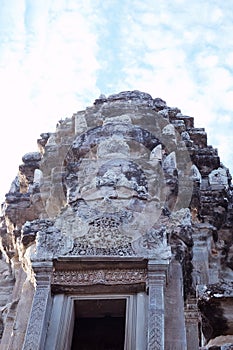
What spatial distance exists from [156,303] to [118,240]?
63.2 inches

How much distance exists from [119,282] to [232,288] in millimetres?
2862

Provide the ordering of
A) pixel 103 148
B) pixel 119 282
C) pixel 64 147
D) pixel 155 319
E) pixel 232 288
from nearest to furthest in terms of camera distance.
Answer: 1. pixel 232 288
2. pixel 155 319
3. pixel 119 282
4. pixel 103 148
5. pixel 64 147

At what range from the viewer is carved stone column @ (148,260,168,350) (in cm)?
920

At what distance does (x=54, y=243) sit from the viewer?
10852 millimetres

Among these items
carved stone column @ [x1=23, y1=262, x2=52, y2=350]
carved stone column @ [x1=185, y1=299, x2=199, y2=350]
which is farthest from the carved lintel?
carved stone column @ [x1=185, y1=299, x2=199, y2=350]

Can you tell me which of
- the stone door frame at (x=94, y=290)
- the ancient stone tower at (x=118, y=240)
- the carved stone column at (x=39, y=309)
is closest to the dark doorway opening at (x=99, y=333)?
the ancient stone tower at (x=118, y=240)

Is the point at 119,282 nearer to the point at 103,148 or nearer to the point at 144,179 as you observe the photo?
the point at 144,179

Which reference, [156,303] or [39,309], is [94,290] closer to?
[39,309]

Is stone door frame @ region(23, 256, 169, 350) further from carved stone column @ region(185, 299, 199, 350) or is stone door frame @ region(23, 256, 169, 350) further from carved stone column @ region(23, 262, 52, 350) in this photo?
carved stone column @ region(185, 299, 199, 350)

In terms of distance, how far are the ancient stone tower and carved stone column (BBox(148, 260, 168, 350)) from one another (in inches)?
0.7

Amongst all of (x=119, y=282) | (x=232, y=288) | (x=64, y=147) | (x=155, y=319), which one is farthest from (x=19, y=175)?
(x=232, y=288)

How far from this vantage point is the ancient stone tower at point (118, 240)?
9820mm

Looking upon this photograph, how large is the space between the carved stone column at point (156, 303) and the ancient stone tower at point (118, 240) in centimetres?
2

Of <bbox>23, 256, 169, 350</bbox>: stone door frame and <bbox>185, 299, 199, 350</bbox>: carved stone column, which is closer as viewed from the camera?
<bbox>23, 256, 169, 350</bbox>: stone door frame
